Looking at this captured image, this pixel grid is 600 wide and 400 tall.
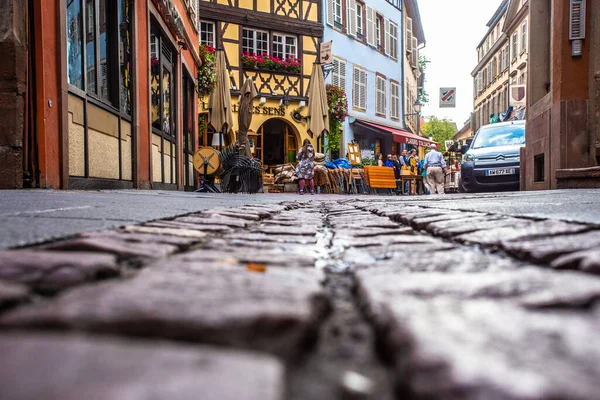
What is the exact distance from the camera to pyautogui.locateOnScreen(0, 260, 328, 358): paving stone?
2.14 feet

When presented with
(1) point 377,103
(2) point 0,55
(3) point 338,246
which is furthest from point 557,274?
(1) point 377,103

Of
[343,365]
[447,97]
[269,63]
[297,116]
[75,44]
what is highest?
[447,97]

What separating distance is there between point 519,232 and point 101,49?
6968 millimetres

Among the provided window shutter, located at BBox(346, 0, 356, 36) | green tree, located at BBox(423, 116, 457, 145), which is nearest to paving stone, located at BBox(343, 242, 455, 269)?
window shutter, located at BBox(346, 0, 356, 36)

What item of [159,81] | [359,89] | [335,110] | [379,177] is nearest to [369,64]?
[359,89]

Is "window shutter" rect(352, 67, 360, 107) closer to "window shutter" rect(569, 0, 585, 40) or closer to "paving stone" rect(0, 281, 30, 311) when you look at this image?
"window shutter" rect(569, 0, 585, 40)

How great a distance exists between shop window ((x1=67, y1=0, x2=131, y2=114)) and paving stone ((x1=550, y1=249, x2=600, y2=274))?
5.90 metres

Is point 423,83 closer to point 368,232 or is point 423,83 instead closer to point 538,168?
point 538,168

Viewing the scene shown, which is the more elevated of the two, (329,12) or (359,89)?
(329,12)

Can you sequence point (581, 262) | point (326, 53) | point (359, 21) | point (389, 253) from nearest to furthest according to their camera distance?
point (581, 262) < point (389, 253) < point (326, 53) < point (359, 21)

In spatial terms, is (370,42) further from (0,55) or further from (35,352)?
(35,352)

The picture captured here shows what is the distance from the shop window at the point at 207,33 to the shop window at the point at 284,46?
2.50 metres

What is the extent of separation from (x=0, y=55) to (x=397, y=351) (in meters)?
5.52

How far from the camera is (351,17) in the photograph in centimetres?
2341
